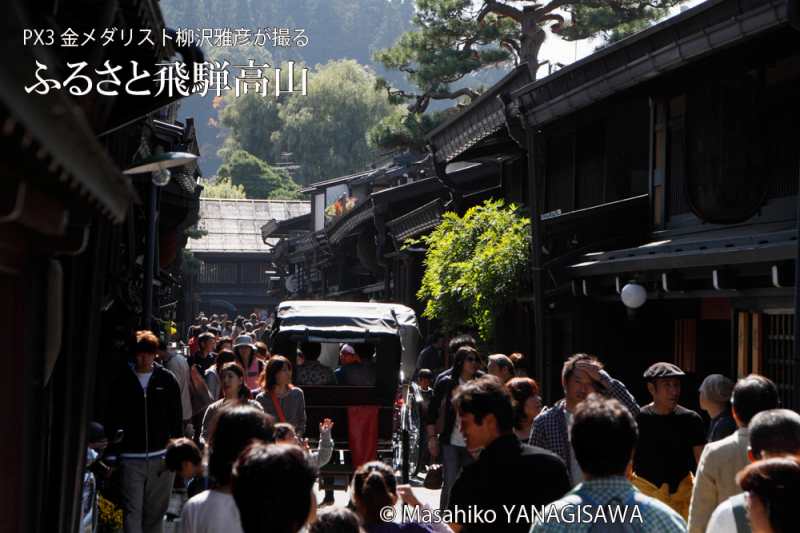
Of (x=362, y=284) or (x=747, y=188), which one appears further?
(x=362, y=284)

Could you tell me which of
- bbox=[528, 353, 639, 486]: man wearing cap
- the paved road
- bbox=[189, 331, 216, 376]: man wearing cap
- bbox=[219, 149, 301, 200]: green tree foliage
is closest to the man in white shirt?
bbox=[528, 353, 639, 486]: man wearing cap

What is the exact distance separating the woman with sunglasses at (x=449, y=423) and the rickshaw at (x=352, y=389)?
6.71 feet

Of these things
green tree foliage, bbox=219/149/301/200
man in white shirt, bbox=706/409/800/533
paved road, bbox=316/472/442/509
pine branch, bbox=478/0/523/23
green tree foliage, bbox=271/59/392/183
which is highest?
green tree foliage, bbox=271/59/392/183

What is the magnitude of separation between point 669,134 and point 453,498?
9.88 m

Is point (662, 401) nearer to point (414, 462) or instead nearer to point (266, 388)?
point (266, 388)

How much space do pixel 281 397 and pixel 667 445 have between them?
4346 mm

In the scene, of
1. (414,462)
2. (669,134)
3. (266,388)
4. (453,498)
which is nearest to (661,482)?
(453,498)

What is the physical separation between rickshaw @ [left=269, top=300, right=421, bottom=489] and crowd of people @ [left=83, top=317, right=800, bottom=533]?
215 centimetres

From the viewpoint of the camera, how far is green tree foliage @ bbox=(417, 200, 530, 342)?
1691cm

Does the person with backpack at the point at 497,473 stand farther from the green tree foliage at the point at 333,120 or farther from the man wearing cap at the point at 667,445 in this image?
the green tree foliage at the point at 333,120

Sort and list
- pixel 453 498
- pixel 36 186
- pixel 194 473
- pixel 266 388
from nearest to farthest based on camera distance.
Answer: pixel 36 186, pixel 453 498, pixel 194 473, pixel 266 388

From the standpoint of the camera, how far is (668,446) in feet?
26.2

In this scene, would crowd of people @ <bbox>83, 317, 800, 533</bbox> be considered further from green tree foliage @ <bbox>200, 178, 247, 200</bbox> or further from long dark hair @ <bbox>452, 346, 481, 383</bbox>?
green tree foliage @ <bbox>200, 178, 247, 200</bbox>

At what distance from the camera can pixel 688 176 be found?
13.9 metres
